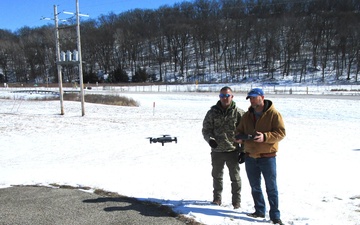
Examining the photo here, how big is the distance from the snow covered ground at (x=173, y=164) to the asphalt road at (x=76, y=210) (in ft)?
1.28

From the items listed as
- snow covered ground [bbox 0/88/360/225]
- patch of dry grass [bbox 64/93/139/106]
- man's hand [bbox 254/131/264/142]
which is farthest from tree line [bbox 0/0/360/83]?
man's hand [bbox 254/131/264/142]

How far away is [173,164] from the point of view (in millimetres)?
9820

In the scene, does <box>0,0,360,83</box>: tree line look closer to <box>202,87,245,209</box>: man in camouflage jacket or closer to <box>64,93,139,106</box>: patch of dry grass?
<box>64,93,139,106</box>: patch of dry grass

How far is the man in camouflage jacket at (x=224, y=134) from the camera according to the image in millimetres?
5336

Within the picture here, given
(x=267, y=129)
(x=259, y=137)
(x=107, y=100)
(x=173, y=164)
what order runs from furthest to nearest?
(x=107, y=100), (x=173, y=164), (x=267, y=129), (x=259, y=137)

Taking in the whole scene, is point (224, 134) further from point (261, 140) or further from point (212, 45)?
point (212, 45)

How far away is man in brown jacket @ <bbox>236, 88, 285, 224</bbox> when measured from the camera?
15.1 feet

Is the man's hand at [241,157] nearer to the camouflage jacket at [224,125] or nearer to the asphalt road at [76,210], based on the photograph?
the camouflage jacket at [224,125]

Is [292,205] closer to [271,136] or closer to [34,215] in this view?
[271,136]

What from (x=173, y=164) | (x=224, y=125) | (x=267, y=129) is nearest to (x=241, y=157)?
(x=224, y=125)

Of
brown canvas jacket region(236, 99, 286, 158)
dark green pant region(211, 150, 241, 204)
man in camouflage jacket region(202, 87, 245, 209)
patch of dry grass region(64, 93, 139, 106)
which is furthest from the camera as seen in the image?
patch of dry grass region(64, 93, 139, 106)

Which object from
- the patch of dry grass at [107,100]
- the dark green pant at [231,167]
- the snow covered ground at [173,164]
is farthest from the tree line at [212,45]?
the dark green pant at [231,167]

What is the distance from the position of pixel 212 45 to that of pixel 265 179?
105588 mm

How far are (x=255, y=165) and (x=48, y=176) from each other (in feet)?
18.0
